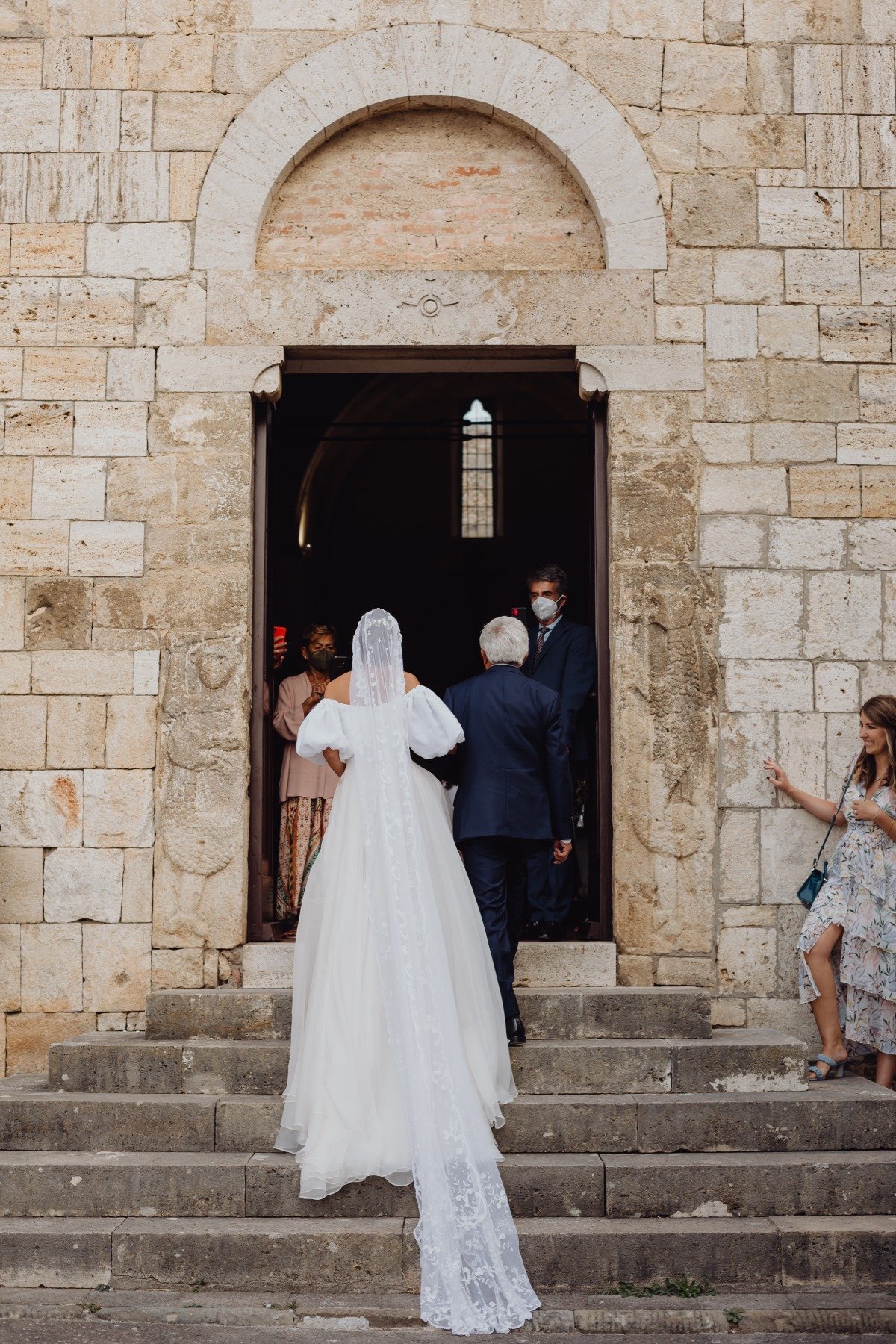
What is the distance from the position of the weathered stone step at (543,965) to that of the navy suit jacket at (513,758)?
2.72ft

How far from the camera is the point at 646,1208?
495cm

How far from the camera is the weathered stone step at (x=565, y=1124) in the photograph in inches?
206

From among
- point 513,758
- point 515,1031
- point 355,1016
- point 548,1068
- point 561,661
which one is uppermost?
point 561,661

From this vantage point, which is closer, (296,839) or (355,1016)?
(355,1016)

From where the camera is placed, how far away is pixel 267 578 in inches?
270

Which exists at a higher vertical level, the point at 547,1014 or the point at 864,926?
the point at 864,926

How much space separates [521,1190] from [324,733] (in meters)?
1.87

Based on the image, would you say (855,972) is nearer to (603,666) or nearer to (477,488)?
(603,666)

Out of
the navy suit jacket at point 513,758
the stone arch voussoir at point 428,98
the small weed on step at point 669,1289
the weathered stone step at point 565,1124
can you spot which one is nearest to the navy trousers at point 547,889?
the navy suit jacket at point 513,758

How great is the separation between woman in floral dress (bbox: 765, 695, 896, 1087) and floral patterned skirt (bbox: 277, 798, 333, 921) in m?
2.66

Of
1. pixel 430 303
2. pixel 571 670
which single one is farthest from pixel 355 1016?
pixel 430 303

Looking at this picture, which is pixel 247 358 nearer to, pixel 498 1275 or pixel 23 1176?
pixel 23 1176

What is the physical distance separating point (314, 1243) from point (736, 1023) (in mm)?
2483

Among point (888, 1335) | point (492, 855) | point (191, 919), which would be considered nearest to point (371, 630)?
point (492, 855)
